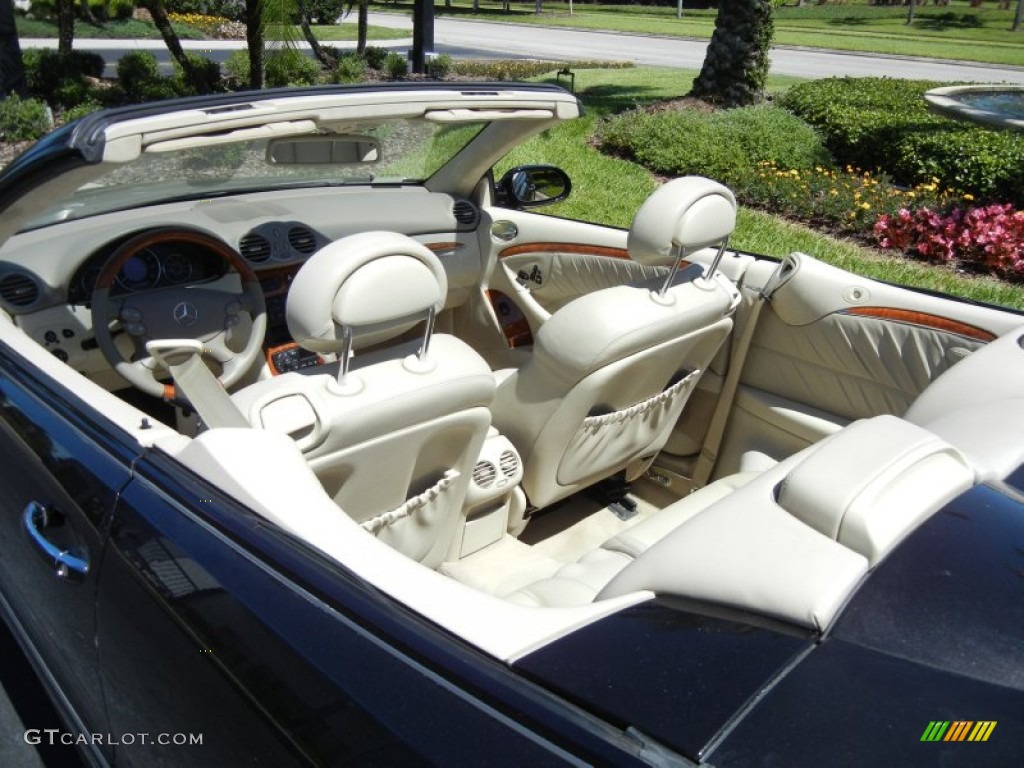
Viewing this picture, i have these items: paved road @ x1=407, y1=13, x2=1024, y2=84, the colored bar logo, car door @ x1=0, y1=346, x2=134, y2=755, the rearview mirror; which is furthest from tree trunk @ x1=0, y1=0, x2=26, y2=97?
paved road @ x1=407, y1=13, x2=1024, y2=84

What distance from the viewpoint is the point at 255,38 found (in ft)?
35.0

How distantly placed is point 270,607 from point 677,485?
7.41 feet

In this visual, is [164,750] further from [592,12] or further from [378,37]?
[592,12]

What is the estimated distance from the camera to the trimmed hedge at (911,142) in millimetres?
8062

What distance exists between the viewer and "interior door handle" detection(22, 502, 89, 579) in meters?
1.82

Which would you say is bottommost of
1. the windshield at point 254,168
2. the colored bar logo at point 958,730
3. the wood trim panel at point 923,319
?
the colored bar logo at point 958,730

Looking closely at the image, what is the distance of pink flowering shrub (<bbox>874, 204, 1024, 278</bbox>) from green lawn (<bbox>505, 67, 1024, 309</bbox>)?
0.51ft

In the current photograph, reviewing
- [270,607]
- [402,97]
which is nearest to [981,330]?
[402,97]

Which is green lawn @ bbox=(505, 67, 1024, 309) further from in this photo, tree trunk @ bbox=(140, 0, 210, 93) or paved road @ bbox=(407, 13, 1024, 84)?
paved road @ bbox=(407, 13, 1024, 84)

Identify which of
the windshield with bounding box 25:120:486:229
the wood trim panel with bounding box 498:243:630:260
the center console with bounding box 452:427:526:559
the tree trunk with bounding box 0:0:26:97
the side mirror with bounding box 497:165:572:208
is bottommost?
the center console with bounding box 452:427:526:559

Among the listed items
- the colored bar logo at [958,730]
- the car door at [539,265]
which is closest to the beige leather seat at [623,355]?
the car door at [539,265]

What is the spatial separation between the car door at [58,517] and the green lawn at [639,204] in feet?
11.4

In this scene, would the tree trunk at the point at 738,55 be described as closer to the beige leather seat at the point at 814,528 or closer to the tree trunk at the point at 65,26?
the tree trunk at the point at 65,26

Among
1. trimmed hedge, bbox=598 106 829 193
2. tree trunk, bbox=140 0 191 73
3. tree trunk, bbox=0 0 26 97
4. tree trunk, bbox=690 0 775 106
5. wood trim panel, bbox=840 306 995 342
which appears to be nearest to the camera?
wood trim panel, bbox=840 306 995 342
